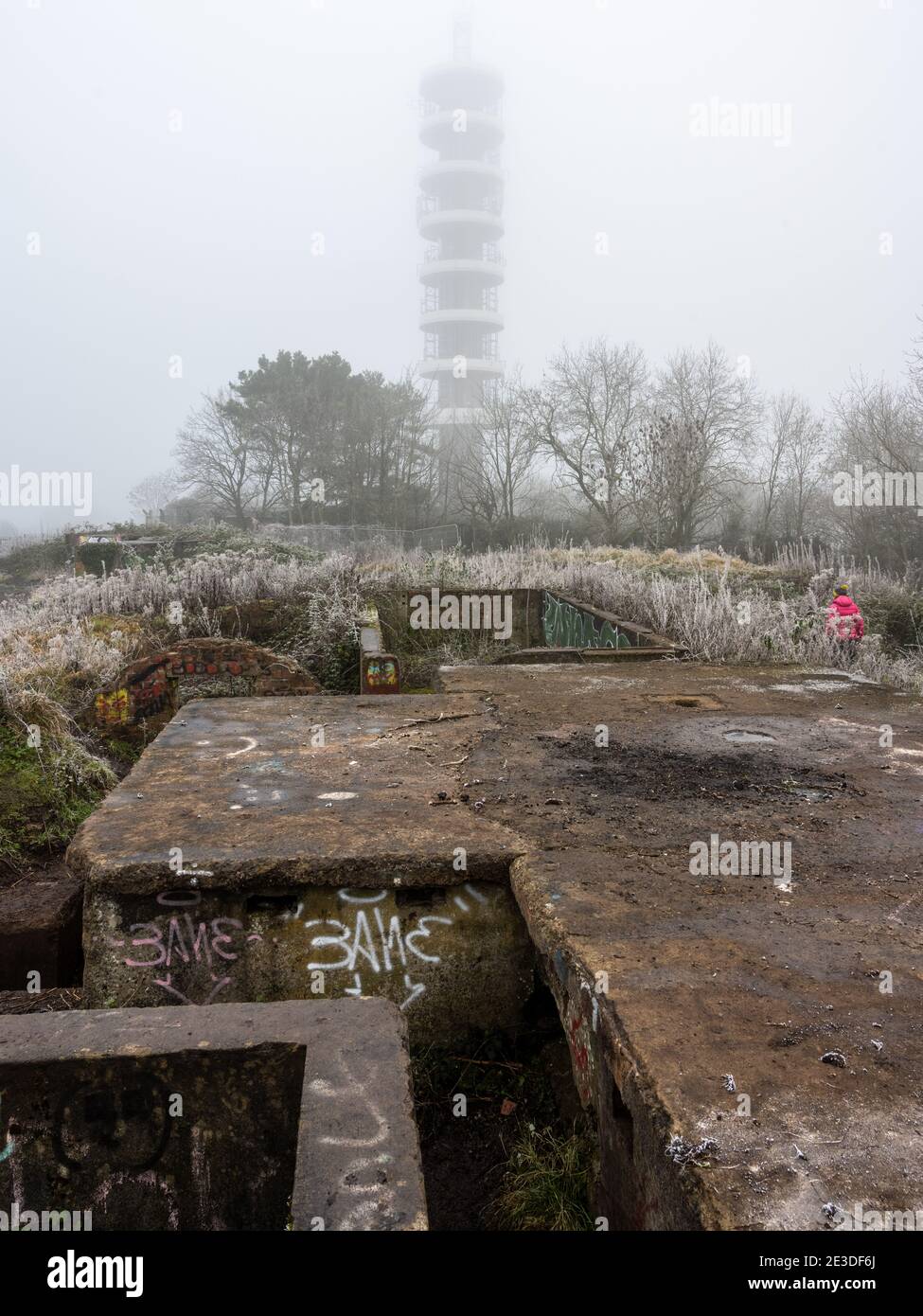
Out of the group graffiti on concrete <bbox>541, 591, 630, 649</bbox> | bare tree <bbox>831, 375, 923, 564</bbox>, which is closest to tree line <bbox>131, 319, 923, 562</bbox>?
bare tree <bbox>831, 375, 923, 564</bbox>

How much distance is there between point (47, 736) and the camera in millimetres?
5965

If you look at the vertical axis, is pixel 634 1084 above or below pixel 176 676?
below

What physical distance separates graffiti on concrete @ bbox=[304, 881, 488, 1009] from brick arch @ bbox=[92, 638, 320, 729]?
206 inches

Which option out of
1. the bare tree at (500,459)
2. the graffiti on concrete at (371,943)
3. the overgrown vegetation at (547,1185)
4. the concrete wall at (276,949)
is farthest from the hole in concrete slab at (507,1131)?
the bare tree at (500,459)

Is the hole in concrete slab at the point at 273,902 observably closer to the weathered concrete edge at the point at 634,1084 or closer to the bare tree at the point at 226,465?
the weathered concrete edge at the point at 634,1084

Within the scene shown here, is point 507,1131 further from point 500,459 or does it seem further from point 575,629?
point 500,459

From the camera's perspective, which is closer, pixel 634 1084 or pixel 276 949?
pixel 634 1084

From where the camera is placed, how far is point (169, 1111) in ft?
5.98

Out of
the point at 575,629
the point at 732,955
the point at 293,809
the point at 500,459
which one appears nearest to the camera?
the point at 732,955

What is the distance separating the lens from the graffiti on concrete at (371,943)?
265 centimetres

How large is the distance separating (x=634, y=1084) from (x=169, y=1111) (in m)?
0.99

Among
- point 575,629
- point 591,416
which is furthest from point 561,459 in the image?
point 575,629

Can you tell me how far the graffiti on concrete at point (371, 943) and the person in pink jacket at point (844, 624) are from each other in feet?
22.5
